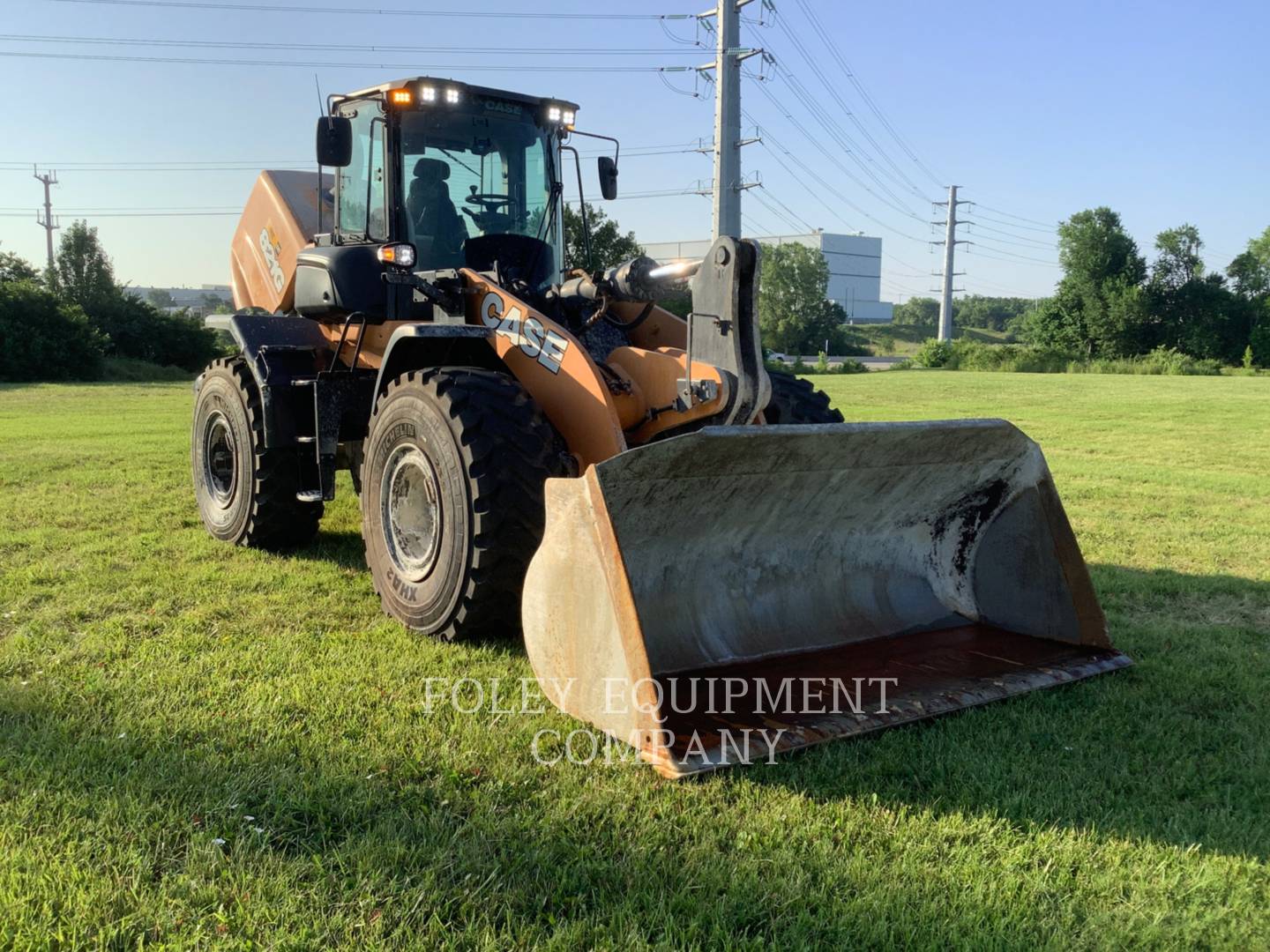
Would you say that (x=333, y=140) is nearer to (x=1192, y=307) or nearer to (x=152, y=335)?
(x=152, y=335)

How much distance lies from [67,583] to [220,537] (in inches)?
49.6

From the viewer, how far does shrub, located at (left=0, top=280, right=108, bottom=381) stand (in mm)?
30109

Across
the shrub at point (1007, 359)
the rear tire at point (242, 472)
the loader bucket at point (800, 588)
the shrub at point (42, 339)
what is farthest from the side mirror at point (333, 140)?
the shrub at point (1007, 359)

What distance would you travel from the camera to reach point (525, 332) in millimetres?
4781

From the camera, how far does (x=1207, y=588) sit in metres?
5.91

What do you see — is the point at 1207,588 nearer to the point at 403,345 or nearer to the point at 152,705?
the point at 403,345

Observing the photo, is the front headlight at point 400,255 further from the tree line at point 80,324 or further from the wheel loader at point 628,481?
the tree line at point 80,324

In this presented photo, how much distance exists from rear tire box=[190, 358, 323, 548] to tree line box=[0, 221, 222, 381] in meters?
24.4

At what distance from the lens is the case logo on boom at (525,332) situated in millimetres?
4605

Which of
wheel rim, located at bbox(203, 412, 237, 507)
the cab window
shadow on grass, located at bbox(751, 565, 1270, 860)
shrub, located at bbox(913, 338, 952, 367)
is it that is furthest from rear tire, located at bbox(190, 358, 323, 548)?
shrub, located at bbox(913, 338, 952, 367)

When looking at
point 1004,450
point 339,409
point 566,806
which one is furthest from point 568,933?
point 339,409

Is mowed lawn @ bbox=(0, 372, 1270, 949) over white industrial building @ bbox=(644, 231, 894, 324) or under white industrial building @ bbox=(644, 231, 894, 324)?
under

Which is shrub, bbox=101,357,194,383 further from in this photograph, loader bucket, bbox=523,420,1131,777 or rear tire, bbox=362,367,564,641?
loader bucket, bbox=523,420,1131,777

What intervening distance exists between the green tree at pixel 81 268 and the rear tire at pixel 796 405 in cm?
3764
